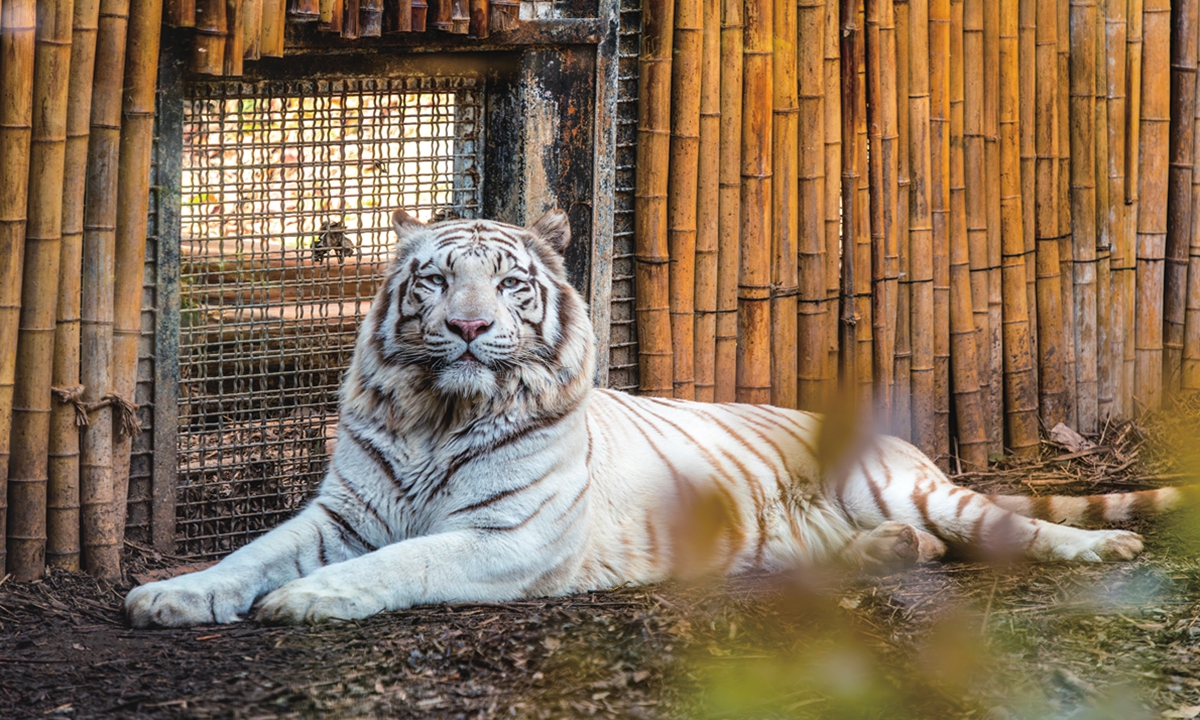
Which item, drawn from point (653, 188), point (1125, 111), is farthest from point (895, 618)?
point (1125, 111)

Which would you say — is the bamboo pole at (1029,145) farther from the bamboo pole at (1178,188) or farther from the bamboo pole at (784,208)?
the bamboo pole at (784,208)

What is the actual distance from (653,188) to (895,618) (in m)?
1.84

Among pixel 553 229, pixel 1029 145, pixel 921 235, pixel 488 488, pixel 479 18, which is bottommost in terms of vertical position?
pixel 488 488

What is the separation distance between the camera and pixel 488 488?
3.41m

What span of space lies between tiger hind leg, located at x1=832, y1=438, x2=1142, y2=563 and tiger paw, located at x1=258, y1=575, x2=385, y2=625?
150 centimetres

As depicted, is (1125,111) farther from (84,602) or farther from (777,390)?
(84,602)

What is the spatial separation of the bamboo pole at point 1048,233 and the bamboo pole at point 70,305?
3.44 m

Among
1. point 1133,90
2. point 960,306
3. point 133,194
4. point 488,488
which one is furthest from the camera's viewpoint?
point 1133,90

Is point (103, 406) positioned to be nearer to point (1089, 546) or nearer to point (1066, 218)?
point (1089, 546)

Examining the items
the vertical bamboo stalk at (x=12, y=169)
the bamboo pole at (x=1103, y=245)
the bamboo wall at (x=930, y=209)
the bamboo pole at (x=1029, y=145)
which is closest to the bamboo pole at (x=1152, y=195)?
the bamboo wall at (x=930, y=209)

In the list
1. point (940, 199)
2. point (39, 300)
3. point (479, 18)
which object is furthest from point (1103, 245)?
point (39, 300)

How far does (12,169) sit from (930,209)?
3133 millimetres

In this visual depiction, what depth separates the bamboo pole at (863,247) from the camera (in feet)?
15.0

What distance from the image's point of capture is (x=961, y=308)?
4867 mm
